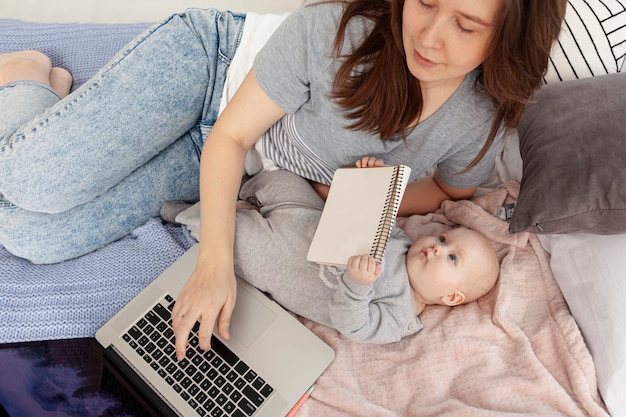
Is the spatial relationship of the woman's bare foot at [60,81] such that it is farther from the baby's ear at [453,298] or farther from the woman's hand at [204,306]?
the baby's ear at [453,298]

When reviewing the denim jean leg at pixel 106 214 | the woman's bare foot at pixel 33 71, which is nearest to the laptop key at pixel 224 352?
the denim jean leg at pixel 106 214

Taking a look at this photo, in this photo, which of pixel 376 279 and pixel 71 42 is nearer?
pixel 376 279

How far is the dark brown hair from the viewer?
2.27ft

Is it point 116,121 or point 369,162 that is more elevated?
point 116,121

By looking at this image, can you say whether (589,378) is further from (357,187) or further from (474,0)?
(474,0)

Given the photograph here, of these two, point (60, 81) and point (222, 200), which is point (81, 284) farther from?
point (60, 81)

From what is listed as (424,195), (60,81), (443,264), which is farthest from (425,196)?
(60,81)

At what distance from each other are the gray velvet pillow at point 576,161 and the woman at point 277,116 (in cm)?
11

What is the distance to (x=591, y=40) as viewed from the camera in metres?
1.13

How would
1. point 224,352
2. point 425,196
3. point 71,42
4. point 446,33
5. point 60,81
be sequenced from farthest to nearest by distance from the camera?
point 71,42 → point 60,81 → point 425,196 → point 224,352 → point 446,33

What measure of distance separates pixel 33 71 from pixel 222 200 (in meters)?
0.65

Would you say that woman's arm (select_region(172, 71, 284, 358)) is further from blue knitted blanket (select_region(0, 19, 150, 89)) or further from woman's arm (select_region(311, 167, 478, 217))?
blue knitted blanket (select_region(0, 19, 150, 89))

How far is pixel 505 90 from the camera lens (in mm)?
816

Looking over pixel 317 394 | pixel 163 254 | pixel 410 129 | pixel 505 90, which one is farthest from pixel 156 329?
pixel 505 90
